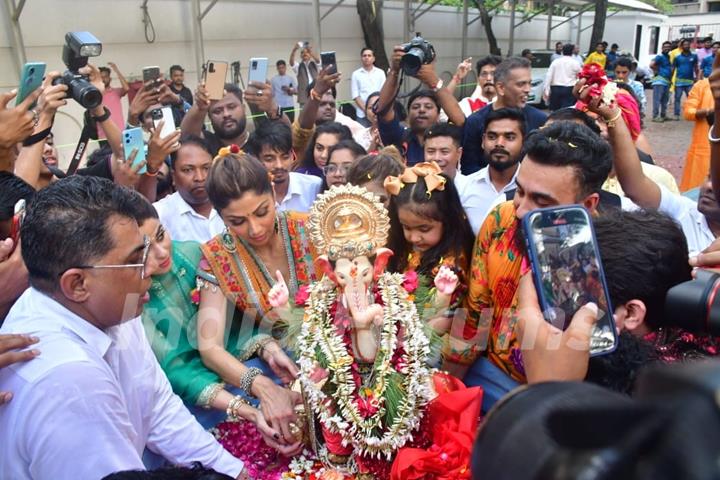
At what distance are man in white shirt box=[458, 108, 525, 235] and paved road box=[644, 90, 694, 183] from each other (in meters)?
5.59

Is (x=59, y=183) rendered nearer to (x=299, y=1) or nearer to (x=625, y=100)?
(x=625, y=100)

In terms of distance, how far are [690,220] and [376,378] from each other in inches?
79.3

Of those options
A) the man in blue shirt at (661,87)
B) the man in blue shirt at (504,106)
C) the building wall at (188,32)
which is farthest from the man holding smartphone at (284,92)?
the man in blue shirt at (661,87)

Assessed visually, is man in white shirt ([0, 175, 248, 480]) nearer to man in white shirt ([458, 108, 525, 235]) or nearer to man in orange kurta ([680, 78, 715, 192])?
man in white shirt ([458, 108, 525, 235])

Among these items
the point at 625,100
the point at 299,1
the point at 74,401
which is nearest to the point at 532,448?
the point at 74,401

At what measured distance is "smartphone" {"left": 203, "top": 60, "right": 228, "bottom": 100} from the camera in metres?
4.35

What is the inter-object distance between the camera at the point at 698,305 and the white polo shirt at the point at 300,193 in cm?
277

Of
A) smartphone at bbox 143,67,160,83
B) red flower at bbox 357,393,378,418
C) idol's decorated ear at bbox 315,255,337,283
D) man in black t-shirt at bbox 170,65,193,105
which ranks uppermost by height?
smartphone at bbox 143,67,160,83

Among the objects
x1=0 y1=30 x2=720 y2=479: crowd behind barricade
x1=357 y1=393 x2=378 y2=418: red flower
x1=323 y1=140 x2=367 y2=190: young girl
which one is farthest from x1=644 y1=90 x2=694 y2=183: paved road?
x1=357 y1=393 x2=378 y2=418: red flower

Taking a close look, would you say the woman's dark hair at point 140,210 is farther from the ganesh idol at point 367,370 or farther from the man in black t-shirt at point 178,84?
the man in black t-shirt at point 178,84

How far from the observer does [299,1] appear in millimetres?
12867

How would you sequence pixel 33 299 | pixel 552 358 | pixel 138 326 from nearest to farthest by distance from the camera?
pixel 552 358
pixel 33 299
pixel 138 326

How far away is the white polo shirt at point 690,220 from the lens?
109 inches

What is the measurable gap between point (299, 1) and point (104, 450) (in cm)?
1297
